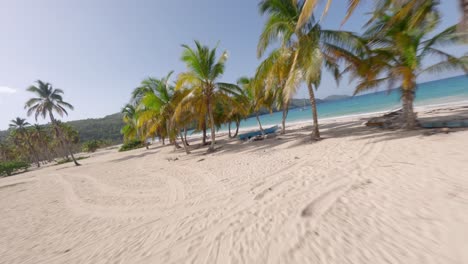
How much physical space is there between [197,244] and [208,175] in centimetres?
359

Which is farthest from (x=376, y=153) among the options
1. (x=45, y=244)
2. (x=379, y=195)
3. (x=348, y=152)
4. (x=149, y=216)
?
(x=45, y=244)

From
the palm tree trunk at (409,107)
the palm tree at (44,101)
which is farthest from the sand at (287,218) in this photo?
the palm tree at (44,101)

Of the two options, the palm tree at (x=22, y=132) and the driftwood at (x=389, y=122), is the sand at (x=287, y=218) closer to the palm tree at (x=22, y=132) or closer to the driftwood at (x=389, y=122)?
the driftwood at (x=389, y=122)

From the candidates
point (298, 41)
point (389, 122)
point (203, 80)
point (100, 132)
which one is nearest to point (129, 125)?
point (203, 80)

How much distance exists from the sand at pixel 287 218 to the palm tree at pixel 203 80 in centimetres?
582

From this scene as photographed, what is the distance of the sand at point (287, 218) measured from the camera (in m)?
2.13

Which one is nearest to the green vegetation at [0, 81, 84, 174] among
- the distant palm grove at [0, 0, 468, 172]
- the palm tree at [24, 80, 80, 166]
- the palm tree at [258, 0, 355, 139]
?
the palm tree at [24, 80, 80, 166]

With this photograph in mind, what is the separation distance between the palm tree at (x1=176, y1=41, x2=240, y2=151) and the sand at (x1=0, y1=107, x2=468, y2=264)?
5820 millimetres

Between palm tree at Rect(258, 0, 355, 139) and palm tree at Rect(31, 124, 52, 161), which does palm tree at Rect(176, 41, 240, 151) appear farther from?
palm tree at Rect(31, 124, 52, 161)

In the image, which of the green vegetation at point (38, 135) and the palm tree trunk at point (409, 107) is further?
the green vegetation at point (38, 135)

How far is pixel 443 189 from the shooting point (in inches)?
113

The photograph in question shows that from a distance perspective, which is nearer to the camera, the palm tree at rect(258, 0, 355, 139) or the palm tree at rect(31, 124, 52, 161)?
the palm tree at rect(258, 0, 355, 139)

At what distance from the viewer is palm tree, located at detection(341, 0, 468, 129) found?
21.2 ft

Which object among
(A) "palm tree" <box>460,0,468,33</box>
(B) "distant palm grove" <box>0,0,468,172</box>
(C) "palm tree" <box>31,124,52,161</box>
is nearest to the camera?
(A) "palm tree" <box>460,0,468,33</box>
